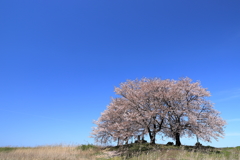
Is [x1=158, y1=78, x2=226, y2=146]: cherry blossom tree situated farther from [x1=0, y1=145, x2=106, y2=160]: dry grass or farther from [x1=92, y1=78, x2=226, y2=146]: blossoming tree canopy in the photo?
[x1=0, y1=145, x2=106, y2=160]: dry grass

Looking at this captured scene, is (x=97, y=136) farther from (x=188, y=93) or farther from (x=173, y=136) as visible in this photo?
(x=188, y=93)

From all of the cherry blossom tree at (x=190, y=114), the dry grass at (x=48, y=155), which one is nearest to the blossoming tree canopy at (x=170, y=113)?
the cherry blossom tree at (x=190, y=114)

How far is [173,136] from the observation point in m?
26.2

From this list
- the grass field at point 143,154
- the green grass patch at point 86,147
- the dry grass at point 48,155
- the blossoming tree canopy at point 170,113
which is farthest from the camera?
the green grass patch at point 86,147

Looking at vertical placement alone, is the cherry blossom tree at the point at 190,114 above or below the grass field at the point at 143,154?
above

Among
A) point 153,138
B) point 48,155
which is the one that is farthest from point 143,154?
point 48,155

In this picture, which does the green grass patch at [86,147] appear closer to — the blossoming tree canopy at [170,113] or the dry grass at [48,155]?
the dry grass at [48,155]

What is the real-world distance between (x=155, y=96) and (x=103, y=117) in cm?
1250

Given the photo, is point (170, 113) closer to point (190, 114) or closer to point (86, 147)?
point (190, 114)

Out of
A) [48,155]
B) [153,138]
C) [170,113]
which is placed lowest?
[48,155]

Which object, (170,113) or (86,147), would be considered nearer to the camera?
(170,113)

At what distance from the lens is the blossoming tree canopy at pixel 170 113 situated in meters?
22.7

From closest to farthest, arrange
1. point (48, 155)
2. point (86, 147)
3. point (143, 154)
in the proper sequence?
point (48, 155) → point (143, 154) → point (86, 147)

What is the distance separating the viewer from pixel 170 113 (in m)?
24.2
